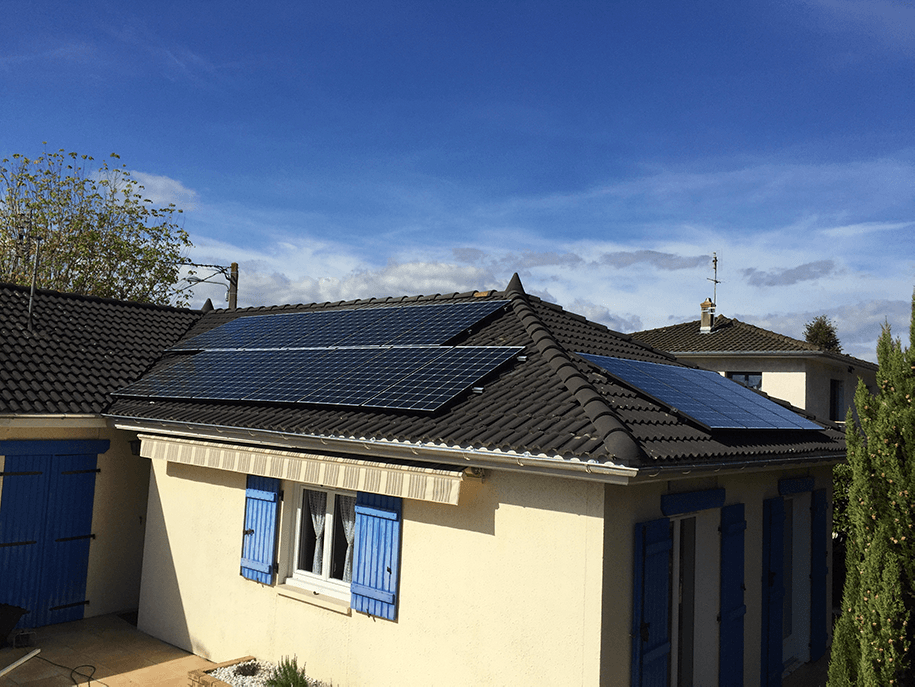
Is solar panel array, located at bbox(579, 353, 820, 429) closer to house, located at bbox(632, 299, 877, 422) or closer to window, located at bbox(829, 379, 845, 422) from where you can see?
house, located at bbox(632, 299, 877, 422)

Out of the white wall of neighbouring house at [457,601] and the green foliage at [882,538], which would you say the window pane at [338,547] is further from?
the green foliage at [882,538]

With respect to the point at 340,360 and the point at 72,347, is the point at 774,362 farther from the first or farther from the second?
the point at 72,347

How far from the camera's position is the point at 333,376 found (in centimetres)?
1083

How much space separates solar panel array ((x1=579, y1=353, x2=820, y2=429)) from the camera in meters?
9.06

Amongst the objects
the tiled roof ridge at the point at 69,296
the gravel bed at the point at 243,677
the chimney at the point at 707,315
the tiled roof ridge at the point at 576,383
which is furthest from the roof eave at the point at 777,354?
the gravel bed at the point at 243,677

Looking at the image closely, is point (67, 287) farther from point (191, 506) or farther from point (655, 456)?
point (655, 456)

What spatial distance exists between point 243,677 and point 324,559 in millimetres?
1882

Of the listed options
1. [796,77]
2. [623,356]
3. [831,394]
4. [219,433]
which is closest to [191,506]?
[219,433]

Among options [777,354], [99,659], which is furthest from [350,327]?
[777,354]

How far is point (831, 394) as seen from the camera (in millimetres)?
30562

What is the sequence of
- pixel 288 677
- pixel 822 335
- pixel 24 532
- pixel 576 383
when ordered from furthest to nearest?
pixel 822 335 < pixel 24 532 < pixel 288 677 < pixel 576 383

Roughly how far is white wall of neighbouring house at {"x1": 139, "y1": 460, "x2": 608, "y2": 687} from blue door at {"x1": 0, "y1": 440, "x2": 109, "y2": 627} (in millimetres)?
2866

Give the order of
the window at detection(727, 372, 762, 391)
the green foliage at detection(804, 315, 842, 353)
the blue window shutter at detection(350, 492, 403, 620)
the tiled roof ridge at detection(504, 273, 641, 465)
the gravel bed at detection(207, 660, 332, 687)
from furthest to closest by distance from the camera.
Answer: the green foliage at detection(804, 315, 842, 353)
the window at detection(727, 372, 762, 391)
the gravel bed at detection(207, 660, 332, 687)
the blue window shutter at detection(350, 492, 403, 620)
the tiled roof ridge at detection(504, 273, 641, 465)

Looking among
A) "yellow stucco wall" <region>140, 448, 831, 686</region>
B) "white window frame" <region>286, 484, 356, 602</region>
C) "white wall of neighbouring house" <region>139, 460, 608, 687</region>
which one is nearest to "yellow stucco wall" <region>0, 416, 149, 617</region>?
"yellow stucco wall" <region>140, 448, 831, 686</region>
